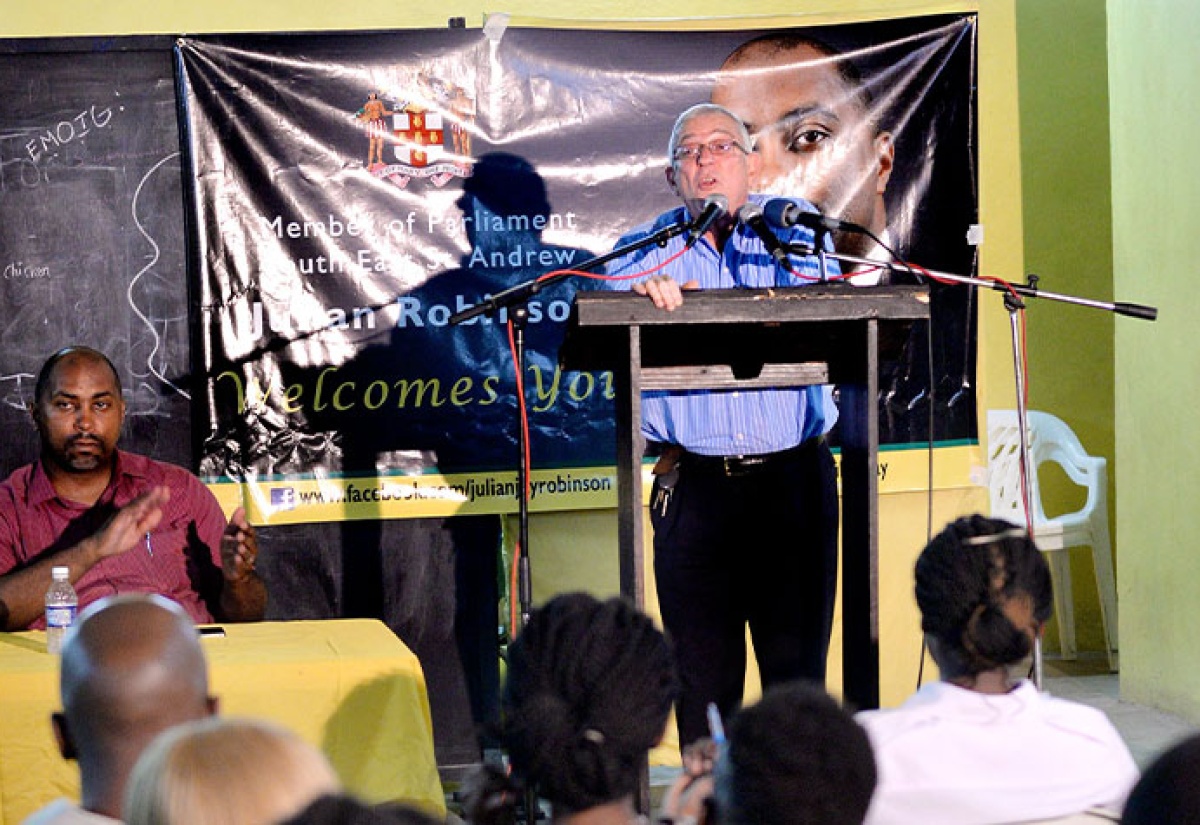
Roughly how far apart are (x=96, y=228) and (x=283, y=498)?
45.2 inches

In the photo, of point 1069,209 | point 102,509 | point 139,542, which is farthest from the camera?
point 1069,209

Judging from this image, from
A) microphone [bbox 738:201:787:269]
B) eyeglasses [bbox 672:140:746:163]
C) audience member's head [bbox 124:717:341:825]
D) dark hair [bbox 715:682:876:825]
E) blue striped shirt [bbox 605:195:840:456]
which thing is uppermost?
eyeglasses [bbox 672:140:746:163]

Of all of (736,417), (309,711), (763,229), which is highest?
(763,229)

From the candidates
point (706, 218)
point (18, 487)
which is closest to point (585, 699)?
point (706, 218)

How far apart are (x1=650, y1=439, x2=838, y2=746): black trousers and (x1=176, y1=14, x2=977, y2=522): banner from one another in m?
1.69

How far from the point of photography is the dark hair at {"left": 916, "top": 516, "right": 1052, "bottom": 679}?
7.66ft

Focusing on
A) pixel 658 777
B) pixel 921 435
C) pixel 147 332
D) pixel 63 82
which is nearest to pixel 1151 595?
pixel 921 435

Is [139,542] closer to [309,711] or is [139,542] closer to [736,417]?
[309,711]

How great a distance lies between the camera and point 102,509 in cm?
416

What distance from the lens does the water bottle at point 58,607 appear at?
11.3 ft

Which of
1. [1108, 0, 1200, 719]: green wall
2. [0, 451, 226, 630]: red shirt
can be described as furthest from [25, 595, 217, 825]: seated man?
[1108, 0, 1200, 719]: green wall

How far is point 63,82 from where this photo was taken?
5.02m

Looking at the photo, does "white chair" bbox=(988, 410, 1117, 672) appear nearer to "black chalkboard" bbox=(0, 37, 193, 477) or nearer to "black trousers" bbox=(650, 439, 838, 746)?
"black trousers" bbox=(650, 439, 838, 746)

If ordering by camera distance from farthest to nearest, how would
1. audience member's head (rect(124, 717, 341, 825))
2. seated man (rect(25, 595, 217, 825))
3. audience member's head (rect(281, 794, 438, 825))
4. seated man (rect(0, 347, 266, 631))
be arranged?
seated man (rect(0, 347, 266, 631))
seated man (rect(25, 595, 217, 825))
audience member's head (rect(124, 717, 341, 825))
audience member's head (rect(281, 794, 438, 825))
